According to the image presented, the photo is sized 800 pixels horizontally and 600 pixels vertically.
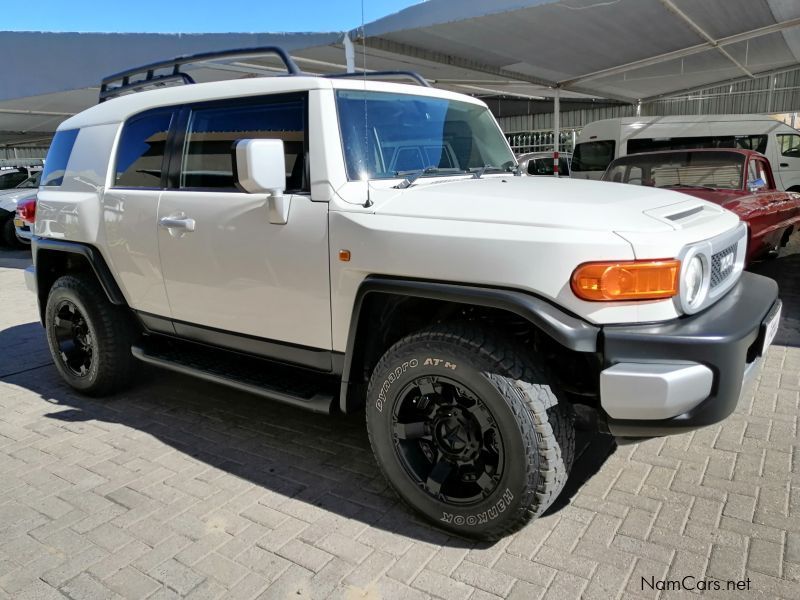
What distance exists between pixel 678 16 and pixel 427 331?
10.0 metres

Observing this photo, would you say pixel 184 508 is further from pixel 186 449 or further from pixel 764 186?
pixel 764 186

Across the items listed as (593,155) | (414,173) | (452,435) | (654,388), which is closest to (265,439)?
(452,435)

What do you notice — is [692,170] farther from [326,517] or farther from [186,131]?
[326,517]

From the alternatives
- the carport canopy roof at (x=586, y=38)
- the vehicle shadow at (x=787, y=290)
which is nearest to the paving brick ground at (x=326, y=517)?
the vehicle shadow at (x=787, y=290)

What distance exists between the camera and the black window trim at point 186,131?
2908 millimetres

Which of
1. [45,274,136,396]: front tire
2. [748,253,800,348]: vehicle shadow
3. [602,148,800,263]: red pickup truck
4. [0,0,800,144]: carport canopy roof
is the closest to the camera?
[45,274,136,396]: front tire

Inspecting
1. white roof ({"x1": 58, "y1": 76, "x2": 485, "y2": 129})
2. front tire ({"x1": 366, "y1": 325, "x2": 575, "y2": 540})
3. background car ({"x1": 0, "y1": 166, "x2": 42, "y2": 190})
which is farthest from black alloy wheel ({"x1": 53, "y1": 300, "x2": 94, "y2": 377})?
background car ({"x1": 0, "y1": 166, "x2": 42, "y2": 190})

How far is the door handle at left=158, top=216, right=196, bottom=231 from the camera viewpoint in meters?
3.29

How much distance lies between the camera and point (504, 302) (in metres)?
2.29

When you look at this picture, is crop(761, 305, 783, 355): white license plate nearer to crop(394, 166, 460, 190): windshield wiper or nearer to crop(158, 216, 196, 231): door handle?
crop(394, 166, 460, 190): windshield wiper

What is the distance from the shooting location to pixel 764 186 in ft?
23.5

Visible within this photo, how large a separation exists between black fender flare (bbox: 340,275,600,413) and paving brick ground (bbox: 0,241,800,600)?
0.92 metres

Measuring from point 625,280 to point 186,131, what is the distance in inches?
101

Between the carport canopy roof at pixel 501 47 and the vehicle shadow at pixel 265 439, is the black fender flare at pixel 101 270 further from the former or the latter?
the carport canopy roof at pixel 501 47
